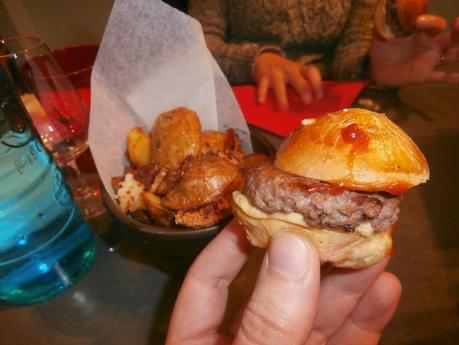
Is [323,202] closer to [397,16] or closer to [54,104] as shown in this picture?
[54,104]

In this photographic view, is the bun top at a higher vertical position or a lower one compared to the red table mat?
higher

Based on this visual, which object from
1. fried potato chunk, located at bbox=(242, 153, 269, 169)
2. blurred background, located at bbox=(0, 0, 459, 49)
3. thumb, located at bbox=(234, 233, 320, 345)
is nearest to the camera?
thumb, located at bbox=(234, 233, 320, 345)

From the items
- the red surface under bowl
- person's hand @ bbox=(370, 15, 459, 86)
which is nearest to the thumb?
the red surface under bowl

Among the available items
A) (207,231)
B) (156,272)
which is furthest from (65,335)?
(207,231)

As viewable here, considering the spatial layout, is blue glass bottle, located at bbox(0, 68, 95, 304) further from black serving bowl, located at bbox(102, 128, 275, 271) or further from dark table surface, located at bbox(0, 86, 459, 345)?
black serving bowl, located at bbox(102, 128, 275, 271)

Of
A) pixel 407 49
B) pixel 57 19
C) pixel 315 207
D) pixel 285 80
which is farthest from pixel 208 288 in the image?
pixel 57 19

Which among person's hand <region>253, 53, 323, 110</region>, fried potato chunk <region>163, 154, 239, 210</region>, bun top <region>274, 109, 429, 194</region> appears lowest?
person's hand <region>253, 53, 323, 110</region>

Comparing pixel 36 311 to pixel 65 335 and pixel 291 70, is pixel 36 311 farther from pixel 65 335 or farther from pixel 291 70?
pixel 291 70
